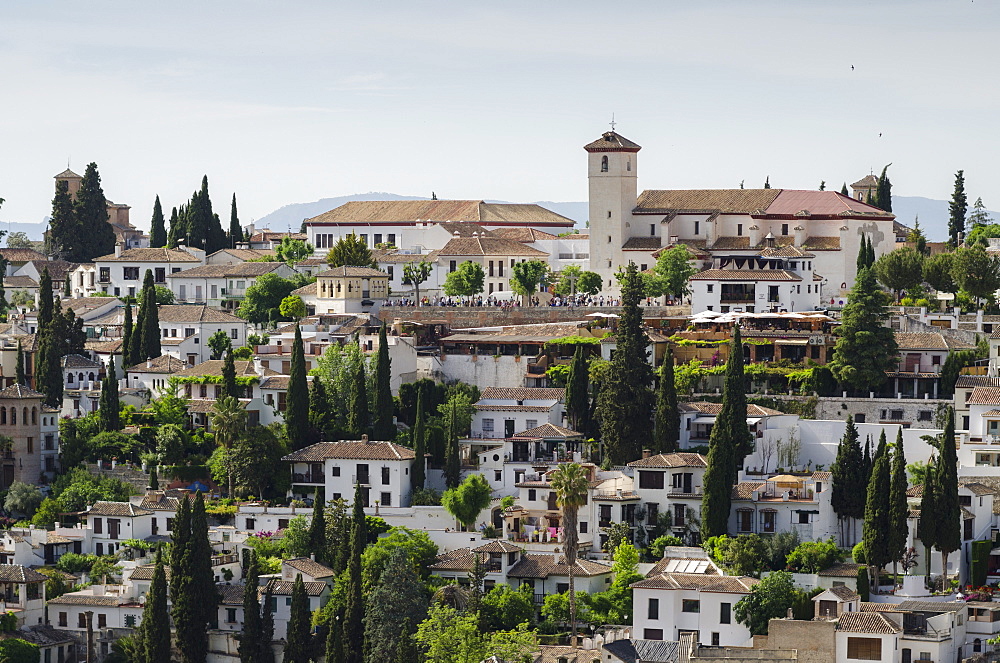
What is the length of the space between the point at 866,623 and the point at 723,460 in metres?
8.27

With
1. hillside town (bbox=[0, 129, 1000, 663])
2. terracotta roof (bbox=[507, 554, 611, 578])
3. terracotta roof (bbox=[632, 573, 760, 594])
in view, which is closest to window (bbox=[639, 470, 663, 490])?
hillside town (bbox=[0, 129, 1000, 663])

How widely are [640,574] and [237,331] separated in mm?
28416

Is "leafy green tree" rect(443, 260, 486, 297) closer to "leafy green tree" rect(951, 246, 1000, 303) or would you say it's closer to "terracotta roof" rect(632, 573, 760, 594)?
"leafy green tree" rect(951, 246, 1000, 303)

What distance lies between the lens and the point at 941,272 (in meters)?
80.2

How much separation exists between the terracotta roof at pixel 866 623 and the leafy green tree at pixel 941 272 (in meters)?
26.9

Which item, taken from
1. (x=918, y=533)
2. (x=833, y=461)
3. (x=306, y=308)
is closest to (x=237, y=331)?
(x=306, y=308)

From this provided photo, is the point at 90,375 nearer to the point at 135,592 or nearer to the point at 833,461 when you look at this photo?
the point at 135,592

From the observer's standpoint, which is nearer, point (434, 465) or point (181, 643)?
point (181, 643)

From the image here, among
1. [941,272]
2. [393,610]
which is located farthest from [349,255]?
[393,610]

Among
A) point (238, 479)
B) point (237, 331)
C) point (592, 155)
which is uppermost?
point (592, 155)

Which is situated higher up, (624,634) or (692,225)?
(692,225)

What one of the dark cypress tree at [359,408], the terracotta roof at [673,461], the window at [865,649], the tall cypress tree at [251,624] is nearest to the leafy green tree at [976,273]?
the terracotta roof at [673,461]

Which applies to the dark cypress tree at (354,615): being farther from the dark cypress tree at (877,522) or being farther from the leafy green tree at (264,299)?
the leafy green tree at (264,299)

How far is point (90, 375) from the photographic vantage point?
262 ft
